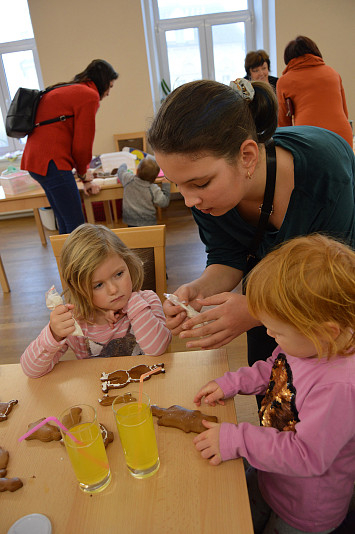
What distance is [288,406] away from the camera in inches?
35.0

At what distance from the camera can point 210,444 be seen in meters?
0.80

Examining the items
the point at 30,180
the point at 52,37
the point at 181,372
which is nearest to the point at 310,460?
the point at 181,372

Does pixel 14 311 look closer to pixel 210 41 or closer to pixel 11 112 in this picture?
pixel 11 112

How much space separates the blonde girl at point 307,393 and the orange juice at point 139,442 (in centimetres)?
10

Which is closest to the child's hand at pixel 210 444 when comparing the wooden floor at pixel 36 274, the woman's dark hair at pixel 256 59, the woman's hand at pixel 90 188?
the wooden floor at pixel 36 274

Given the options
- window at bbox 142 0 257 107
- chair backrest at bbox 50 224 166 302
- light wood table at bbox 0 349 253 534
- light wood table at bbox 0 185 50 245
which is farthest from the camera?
window at bbox 142 0 257 107

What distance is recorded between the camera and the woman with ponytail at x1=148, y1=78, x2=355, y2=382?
3.17ft

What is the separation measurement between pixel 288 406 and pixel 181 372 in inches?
11.3

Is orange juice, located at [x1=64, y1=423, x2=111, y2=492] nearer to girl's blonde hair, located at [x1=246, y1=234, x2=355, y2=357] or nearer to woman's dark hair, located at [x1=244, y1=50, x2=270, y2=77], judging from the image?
girl's blonde hair, located at [x1=246, y1=234, x2=355, y2=357]

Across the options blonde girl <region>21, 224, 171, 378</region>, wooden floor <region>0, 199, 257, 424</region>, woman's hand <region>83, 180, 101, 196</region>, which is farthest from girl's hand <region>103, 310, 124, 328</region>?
woman's hand <region>83, 180, 101, 196</region>

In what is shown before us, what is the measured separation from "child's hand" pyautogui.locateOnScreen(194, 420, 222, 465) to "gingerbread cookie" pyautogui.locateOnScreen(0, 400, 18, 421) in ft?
1.50

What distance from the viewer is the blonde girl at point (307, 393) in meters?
0.74

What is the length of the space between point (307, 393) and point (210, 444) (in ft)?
0.70

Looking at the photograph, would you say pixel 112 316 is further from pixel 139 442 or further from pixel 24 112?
pixel 24 112
